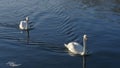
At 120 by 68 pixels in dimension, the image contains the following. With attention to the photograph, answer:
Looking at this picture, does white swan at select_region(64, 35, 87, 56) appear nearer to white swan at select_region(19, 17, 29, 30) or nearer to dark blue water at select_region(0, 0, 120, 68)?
dark blue water at select_region(0, 0, 120, 68)

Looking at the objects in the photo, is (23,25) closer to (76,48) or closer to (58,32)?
(58,32)

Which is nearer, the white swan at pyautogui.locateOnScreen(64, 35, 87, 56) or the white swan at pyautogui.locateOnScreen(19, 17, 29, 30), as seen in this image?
the white swan at pyautogui.locateOnScreen(64, 35, 87, 56)

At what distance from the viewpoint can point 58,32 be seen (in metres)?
37.4

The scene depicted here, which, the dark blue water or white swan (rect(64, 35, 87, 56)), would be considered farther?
white swan (rect(64, 35, 87, 56))

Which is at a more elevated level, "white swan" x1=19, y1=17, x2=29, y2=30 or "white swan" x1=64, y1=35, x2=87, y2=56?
"white swan" x1=19, y1=17, x2=29, y2=30

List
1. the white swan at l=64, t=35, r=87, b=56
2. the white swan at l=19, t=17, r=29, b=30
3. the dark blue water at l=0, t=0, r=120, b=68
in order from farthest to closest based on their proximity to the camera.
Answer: the white swan at l=19, t=17, r=29, b=30
the white swan at l=64, t=35, r=87, b=56
the dark blue water at l=0, t=0, r=120, b=68

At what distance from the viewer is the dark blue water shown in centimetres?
3134

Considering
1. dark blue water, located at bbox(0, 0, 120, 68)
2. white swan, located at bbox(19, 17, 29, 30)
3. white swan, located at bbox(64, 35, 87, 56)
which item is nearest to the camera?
dark blue water, located at bbox(0, 0, 120, 68)

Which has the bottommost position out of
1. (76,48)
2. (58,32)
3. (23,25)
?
(76,48)

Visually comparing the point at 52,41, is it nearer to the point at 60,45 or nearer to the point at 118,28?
the point at 60,45

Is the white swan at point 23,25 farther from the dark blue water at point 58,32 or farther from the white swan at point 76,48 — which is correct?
the white swan at point 76,48

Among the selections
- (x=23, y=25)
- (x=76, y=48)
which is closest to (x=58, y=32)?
(x=23, y=25)

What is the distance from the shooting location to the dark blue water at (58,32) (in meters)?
31.3

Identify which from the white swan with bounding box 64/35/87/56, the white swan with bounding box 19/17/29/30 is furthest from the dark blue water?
the white swan with bounding box 19/17/29/30
